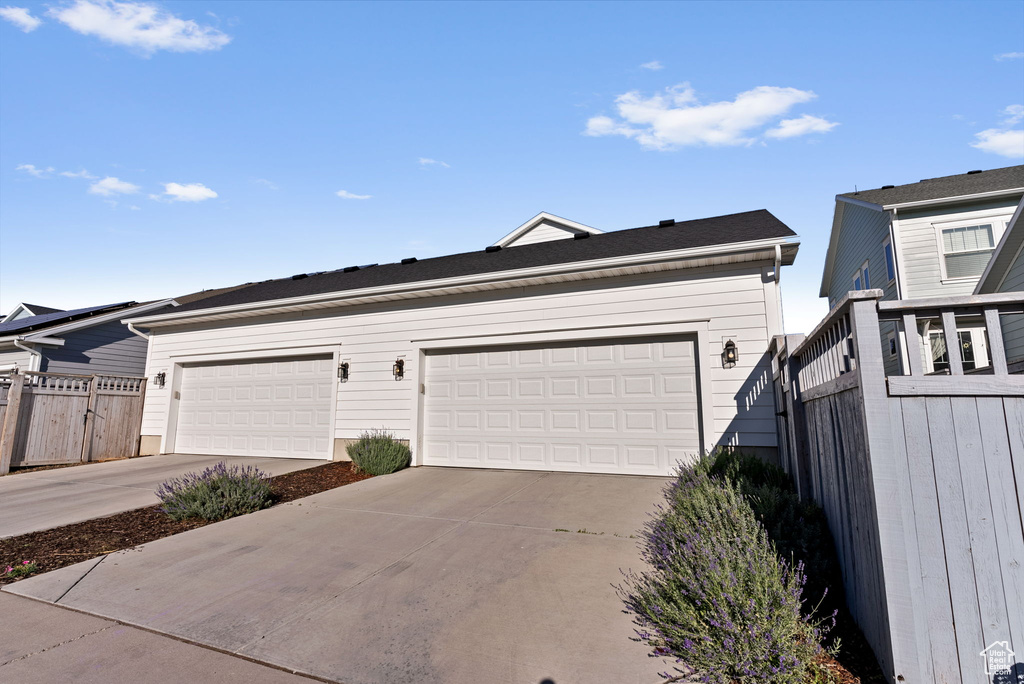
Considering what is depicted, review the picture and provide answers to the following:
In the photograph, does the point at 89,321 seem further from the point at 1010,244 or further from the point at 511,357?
the point at 1010,244

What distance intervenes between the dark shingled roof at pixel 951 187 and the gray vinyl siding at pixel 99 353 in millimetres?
23120

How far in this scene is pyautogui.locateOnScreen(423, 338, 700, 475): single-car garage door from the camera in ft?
24.4

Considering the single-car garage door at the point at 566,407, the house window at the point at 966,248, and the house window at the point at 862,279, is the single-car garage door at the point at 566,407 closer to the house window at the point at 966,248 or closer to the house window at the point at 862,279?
the house window at the point at 966,248

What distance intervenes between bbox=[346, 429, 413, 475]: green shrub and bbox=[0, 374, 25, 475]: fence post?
23.1ft

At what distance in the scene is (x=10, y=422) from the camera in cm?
955

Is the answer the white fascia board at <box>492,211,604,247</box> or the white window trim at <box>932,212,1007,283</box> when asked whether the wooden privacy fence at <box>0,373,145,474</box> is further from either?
the white window trim at <box>932,212,1007,283</box>

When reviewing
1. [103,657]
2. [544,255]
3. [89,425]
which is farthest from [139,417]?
[103,657]

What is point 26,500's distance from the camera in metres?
6.89

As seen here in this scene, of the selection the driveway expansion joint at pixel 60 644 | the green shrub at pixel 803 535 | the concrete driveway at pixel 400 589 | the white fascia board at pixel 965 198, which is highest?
the white fascia board at pixel 965 198

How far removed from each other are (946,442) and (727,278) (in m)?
5.44

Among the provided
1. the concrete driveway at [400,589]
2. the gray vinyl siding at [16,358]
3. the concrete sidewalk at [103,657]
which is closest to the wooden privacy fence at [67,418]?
the gray vinyl siding at [16,358]

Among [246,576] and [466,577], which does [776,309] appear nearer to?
[466,577]

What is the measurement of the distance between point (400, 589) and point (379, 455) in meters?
4.90

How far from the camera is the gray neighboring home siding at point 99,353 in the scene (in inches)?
537
